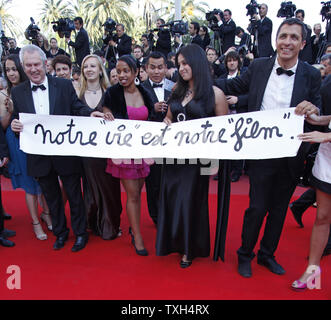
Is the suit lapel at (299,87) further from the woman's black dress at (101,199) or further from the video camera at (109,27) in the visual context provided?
the video camera at (109,27)

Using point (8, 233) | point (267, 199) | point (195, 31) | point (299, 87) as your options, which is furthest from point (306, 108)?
point (195, 31)

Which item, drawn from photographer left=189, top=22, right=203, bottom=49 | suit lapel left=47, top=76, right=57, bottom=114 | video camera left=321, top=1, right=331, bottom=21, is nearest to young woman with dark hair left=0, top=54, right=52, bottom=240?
suit lapel left=47, top=76, right=57, bottom=114

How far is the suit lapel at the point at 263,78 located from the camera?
7.09ft

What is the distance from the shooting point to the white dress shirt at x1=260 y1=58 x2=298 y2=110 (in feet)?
6.95

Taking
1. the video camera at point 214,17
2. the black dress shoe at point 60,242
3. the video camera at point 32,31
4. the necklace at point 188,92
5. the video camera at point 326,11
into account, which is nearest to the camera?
the necklace at point 188,92

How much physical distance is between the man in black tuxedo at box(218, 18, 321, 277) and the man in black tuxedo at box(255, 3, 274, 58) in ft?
17.3

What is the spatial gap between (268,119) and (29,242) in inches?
98.6

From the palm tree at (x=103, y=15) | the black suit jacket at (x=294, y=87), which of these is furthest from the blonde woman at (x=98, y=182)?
the palm tree at (x=103, y=15)

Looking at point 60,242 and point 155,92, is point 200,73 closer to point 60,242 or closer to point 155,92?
point 155,92

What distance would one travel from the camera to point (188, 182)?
93.4 inches

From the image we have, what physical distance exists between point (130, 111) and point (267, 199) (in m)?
1.33

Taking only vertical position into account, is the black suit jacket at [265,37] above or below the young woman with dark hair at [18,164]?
above
